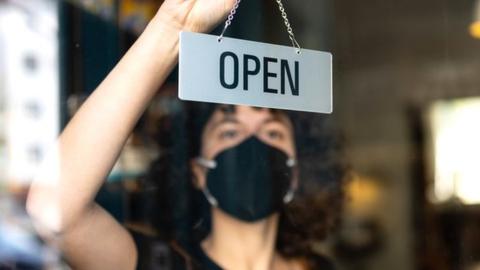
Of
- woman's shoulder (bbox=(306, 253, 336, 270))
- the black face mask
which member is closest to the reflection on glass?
woman's shoulder (bbox=(306, 253, 336, 270))

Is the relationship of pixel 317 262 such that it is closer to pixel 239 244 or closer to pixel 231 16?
pixel 239 244

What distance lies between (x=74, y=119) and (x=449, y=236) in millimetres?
2529

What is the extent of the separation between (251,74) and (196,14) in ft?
0.59

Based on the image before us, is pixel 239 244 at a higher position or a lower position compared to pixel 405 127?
lower

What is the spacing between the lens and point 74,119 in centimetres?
166

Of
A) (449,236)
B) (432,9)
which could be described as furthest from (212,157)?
(449,236)

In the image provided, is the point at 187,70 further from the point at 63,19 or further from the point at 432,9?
the point at 432,9

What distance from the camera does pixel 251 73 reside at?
4.73ft

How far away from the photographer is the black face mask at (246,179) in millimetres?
2184

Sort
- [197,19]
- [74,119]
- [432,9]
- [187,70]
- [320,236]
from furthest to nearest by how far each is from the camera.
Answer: [432,9], [320,236], [74,119], [197,19], [187,70]

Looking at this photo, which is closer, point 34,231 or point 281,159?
point 34,231

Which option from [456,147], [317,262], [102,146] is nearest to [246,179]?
[317,262]

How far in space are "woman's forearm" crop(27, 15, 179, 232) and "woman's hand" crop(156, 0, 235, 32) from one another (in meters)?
0.02

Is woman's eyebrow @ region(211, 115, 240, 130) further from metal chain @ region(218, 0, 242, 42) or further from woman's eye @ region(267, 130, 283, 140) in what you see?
metal chain @ region(218, 0, 242, 42)
